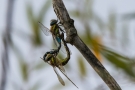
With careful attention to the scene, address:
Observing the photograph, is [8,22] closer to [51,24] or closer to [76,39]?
[76,39]

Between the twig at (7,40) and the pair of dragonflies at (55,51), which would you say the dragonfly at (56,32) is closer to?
the pair of dragonflies at (55,51)

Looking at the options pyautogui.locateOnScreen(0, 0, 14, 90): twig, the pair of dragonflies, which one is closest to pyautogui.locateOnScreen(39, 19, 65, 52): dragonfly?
the pair of dragonflies

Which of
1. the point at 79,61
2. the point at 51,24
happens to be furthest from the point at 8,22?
the point at 79,61

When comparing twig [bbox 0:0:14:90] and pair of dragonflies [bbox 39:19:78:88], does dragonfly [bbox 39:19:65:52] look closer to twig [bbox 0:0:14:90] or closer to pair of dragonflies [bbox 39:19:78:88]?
pair of dragonflies [bbox 39:19:78:88]

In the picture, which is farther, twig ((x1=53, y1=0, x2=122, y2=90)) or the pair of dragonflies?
the pair of dragonflies

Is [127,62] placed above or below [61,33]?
below

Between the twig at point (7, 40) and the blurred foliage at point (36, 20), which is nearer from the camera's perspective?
the twig at point (7, 40)

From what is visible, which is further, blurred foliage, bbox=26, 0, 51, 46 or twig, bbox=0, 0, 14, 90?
blurred foliage, bbox=26, 0, 51, 46

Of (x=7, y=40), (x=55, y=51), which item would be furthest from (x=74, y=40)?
(x=55, y=51)

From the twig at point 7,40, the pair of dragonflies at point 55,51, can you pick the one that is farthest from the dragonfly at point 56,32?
the twig at point 7,40
